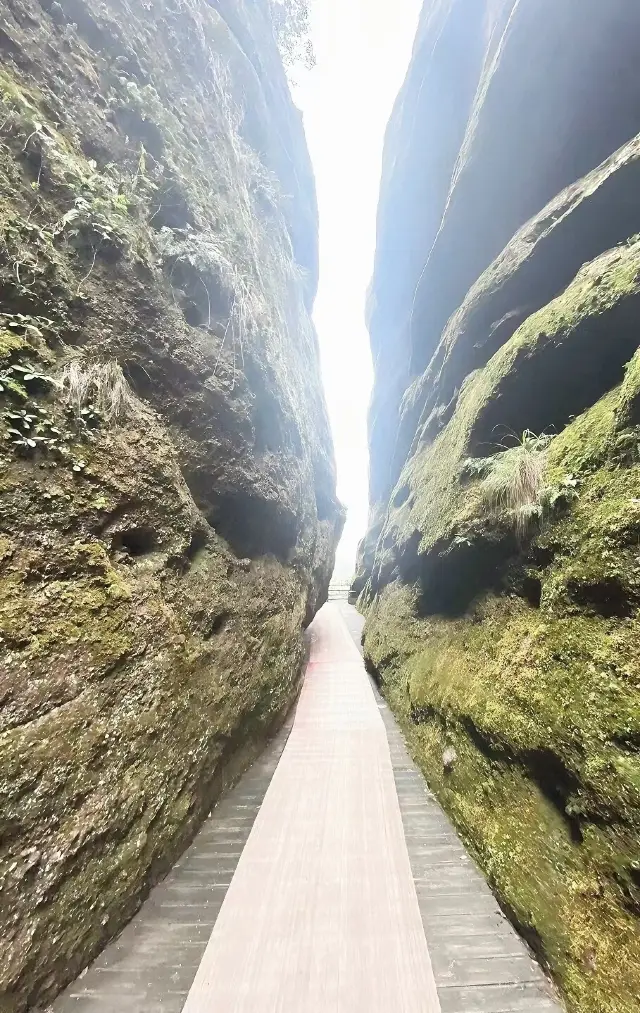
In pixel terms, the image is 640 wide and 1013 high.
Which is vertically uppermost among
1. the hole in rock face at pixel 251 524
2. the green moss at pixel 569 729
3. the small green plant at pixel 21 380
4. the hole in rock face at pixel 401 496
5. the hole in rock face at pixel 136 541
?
the hole in rock face at pixel 401 496

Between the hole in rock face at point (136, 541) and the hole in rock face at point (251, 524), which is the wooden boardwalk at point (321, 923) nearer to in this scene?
the hole in rock face at point (136, 541)

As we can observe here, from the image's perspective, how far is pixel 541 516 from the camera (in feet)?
13.5

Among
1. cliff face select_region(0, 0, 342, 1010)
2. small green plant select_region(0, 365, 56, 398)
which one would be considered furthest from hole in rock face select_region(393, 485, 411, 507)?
small green plant select_region(0, 365, 56, 398)

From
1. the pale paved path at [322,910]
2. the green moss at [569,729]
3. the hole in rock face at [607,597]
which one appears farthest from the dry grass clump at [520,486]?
the pale paved path at [322,910]

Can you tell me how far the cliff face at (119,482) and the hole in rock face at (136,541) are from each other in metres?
0.03

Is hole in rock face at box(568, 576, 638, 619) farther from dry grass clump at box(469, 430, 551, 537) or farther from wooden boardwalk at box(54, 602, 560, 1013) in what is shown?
wooden boardwalk at box(54, 602, 560, 1013)

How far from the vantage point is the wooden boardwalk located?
8.11 feet

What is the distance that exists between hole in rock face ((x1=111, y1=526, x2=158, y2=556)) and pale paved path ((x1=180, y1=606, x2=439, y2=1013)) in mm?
2927

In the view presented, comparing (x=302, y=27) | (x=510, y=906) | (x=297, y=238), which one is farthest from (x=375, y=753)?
(x=302, y=27)

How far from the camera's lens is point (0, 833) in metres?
2.31

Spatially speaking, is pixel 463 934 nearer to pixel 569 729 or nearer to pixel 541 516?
pixel 569 729

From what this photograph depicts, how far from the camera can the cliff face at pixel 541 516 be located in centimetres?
265

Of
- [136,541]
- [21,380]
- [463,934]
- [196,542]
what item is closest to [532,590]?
[463,934]

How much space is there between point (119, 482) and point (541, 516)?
164 inches
